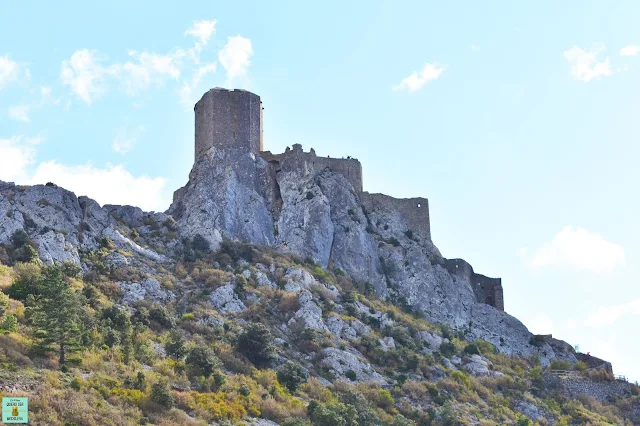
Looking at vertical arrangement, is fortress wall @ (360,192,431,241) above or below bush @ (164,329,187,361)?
above

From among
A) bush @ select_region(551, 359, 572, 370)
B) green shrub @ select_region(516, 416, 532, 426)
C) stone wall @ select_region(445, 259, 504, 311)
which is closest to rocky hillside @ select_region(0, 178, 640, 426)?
green shrub @ select_region(516, 416, 532, 426)

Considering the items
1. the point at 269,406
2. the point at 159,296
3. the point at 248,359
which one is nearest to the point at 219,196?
the point at 159,296

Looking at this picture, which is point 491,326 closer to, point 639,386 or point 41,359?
point 639,386

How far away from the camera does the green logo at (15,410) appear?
3250cm

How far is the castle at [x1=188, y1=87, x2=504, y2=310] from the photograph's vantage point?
65.7 m

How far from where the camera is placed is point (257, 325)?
160 feet

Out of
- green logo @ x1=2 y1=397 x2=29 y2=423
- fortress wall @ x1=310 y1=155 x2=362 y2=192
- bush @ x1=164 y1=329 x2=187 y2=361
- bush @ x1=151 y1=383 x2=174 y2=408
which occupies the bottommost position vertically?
green logo @ x1=2 y1=397 x2=29 y2=423

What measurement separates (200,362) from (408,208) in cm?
3048

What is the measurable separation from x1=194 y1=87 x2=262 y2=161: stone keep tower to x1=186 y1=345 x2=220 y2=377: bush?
24.0 metres

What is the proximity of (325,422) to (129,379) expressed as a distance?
8837mm

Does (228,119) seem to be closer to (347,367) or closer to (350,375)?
(347,367)

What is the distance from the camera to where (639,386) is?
59.5 metres

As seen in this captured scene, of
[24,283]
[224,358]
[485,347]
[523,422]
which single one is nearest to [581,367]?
[485,347]

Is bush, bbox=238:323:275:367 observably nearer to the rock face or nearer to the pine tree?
the pine tree
